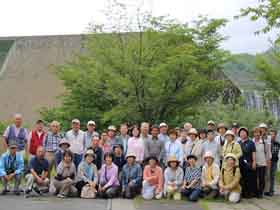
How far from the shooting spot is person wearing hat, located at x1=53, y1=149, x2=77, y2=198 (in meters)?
14.4

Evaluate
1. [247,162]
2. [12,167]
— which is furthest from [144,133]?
[12,167]

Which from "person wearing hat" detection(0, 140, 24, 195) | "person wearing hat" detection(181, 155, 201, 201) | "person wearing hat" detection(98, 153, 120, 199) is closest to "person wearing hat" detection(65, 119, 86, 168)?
"person wearing hat" detection(98, 153, 120, 199)

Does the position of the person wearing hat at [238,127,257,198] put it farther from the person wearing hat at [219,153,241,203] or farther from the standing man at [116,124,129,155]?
the standing man at [116,124,129,155]

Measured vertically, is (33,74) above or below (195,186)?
above

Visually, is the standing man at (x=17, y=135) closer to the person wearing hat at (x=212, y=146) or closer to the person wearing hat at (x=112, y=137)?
the person wearing hat at (x=112, y=137)

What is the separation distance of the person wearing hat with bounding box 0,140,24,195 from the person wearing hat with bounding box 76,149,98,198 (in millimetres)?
1460

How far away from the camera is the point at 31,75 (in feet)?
131

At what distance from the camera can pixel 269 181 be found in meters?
15.8

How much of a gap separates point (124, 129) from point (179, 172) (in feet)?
6.00

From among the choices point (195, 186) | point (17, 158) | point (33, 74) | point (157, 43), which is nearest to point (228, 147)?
point (195, 186)

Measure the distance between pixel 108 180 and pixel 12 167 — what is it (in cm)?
242

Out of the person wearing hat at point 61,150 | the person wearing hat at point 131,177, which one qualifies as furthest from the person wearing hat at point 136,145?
the person wearing hat at point 61,150

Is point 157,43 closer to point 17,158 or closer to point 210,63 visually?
point 210,63

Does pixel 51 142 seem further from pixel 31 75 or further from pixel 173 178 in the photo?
pixel 31 75
